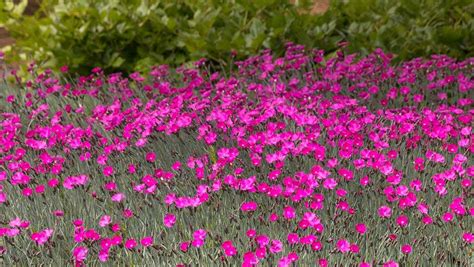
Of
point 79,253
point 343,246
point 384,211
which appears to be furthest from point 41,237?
point 384,211

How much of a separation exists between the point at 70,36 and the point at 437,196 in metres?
4.03

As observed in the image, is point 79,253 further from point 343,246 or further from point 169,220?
point 343,246

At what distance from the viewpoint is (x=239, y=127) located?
12.0ft

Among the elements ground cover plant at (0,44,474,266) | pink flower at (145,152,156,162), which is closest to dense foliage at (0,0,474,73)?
ground cover plant at (0,44,474,266)

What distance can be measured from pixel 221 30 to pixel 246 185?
3.29 meters

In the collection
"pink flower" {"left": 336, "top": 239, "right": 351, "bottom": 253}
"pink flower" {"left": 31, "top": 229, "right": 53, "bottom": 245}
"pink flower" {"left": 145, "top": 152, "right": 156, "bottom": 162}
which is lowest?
"pink flower" {"left": 145, "top": 152, "right": 156, "bottom": 162}

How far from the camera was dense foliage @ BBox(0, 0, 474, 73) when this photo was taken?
5.78m

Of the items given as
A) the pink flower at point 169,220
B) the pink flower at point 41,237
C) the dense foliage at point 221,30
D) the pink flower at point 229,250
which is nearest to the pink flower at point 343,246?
the pink flower at point 229,250

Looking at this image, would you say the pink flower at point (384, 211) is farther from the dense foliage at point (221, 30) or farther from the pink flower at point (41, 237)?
the dense foliage at point (221, 30)

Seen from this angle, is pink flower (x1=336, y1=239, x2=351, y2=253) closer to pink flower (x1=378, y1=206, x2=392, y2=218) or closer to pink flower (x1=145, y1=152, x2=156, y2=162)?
pink flower (x1=378, y1=206, x2=392, y2=218)

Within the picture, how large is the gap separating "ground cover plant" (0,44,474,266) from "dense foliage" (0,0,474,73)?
1.33 meters

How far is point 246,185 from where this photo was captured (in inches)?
117

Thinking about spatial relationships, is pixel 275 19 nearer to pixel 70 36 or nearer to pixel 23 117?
pixel 70 36

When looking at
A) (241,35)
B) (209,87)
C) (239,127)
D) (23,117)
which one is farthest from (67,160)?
(241,35)
